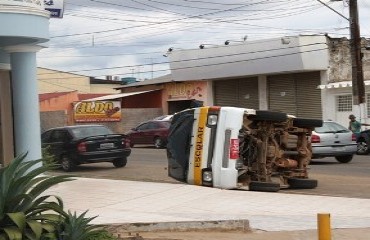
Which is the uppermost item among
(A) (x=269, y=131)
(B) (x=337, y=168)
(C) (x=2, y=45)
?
(C) (x=2, y=45)

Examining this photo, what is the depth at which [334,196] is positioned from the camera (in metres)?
12.4

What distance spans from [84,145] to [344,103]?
1767 cm

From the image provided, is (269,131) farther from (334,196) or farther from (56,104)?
(56,104)

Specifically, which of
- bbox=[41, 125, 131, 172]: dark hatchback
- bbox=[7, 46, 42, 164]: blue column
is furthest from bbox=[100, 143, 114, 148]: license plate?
bbox=[7, 46, 42, 164]: blue column

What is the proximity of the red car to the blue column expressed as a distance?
19.0 m

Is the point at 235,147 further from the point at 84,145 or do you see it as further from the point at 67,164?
the point at 67,164

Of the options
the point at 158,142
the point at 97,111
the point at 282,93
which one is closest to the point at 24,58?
the point at 158,142

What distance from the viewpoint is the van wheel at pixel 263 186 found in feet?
41.8

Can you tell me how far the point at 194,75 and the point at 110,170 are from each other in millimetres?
20964

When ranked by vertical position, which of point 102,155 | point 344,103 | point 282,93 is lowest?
point 102,155

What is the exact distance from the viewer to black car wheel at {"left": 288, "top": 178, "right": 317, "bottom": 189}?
45.0 ft

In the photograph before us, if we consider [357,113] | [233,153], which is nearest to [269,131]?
[233,153]

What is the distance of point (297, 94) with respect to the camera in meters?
35.2

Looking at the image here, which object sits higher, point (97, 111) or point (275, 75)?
point (275, 75)
